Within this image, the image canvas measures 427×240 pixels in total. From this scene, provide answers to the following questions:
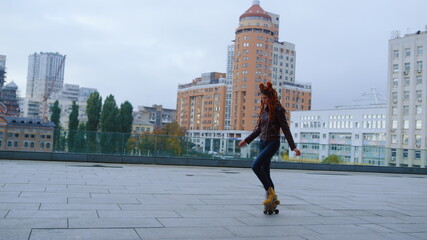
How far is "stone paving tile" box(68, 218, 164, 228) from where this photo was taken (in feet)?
15.3

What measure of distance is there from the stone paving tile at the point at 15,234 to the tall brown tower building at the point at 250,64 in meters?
118

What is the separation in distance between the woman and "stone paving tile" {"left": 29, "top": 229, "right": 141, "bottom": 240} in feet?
7.91

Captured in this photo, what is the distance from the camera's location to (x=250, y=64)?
12181 cm

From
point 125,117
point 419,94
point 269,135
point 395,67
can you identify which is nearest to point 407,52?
point 395,67

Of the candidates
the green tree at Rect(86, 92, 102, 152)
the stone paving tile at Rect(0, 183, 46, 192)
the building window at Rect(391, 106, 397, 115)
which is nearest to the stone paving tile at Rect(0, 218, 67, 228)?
the stone paving tile at Rect(0, 183, 46, 192)

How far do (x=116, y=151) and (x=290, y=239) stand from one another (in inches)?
565

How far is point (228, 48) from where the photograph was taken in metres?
158

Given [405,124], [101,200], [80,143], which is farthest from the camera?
[405,124]

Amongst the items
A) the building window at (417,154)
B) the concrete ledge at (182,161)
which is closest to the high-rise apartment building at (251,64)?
the building window at (417,154)

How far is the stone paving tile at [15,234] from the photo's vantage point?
3.91 meters

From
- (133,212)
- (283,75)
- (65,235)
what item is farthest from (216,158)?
(283,75)

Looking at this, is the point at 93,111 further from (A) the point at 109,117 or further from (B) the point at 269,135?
(B) the point at 269,135

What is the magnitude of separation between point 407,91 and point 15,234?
81097 mm

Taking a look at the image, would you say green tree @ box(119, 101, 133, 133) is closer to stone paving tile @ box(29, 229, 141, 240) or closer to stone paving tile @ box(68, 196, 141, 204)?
stone paving tile @ box(68, 196, 141, 204)
